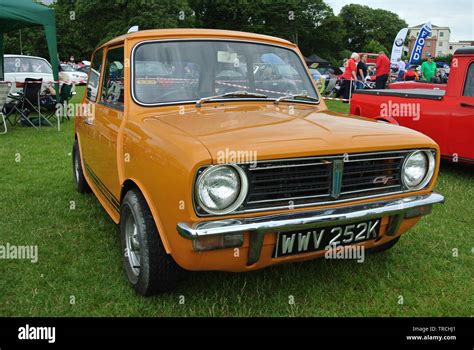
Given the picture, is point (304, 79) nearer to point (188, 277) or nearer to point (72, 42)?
point (188, 277)

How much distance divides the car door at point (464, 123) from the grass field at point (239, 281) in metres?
1.47

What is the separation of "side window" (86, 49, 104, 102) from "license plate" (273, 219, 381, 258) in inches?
107

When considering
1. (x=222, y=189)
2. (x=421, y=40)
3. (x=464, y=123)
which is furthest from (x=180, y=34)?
(x=421, y=40)

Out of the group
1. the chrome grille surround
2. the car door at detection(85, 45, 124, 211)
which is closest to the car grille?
the chrome grille surround

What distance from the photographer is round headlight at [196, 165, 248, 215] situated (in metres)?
2.33

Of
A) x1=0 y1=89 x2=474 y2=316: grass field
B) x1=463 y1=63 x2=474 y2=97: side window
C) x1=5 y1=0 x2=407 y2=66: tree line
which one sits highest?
x1=5 y1=0 x2=407 y2=66: tree line

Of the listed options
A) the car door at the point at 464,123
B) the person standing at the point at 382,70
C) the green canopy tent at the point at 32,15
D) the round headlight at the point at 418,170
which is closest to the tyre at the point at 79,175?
the round headlight at the point at 418,170

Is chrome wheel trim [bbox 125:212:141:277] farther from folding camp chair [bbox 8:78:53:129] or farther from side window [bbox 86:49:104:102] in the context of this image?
folding camp chair [bbox 8:78:53:129]

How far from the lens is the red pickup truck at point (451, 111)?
5.85m

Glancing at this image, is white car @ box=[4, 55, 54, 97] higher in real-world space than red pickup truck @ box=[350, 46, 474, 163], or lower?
higher

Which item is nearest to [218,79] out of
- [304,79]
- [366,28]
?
[304,79]

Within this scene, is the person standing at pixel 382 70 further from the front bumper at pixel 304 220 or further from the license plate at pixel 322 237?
the license plate at pixel 322 237
